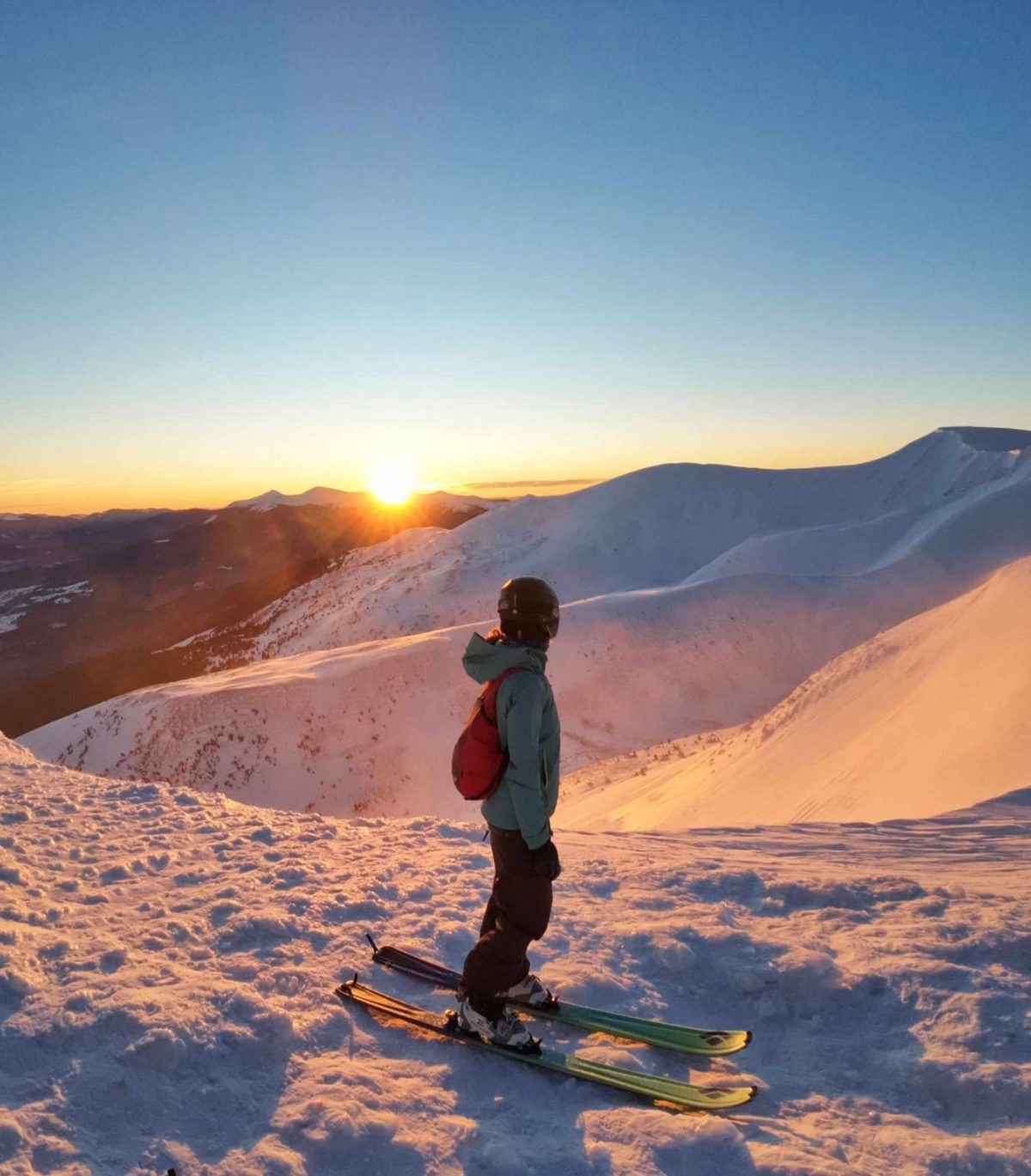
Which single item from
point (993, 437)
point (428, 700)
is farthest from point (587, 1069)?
point (993, 437)

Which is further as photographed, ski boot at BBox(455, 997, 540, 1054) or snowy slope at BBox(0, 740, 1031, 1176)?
ski boot at BBox(455, 997, 540, 1054)

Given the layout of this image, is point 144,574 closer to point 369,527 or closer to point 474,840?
point 369,527

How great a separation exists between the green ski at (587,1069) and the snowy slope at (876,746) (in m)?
6.28

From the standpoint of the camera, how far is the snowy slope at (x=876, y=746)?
977 cm

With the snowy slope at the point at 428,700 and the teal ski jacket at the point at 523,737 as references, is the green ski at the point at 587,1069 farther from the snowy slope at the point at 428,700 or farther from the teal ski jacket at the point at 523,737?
the snowy slope at the point at 428,700

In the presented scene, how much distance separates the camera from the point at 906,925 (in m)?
5.04

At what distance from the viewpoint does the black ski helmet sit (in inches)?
152

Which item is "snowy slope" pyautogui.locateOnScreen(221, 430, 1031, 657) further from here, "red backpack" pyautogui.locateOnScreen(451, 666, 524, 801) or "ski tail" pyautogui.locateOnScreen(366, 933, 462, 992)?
"red backpack" pyautogui.locateOnScreen(451, 666, 524, 801)

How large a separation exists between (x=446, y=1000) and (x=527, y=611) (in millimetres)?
2374

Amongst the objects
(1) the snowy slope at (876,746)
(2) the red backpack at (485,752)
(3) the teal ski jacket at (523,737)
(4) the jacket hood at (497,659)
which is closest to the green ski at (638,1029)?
(3) the teal ski jacket at (523,737)

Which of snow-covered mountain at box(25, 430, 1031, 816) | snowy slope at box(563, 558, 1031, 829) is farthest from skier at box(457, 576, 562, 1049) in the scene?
snow-covered mountain at box(25, 430, 1031, 816)

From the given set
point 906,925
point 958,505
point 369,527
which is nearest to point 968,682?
point 906,925

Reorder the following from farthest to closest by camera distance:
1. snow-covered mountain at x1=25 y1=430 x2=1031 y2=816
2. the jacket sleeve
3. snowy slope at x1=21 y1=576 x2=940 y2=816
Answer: snow-covered mountain at x1=25 y1=430 x2=1031 y2=816
snowy slope at x1=21 y1=576 x2=940 y2=816
the jacket sleeve

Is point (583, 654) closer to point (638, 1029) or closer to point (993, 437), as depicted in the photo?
point (638, 1029)
